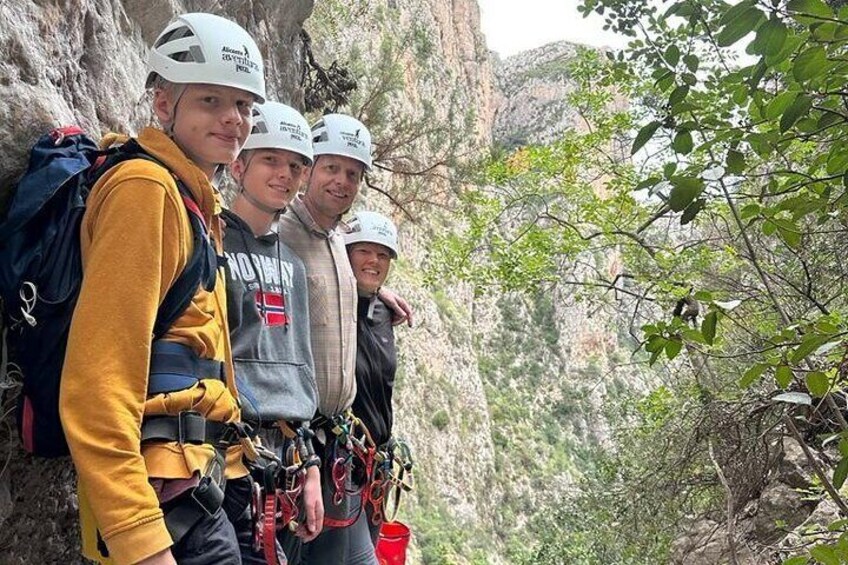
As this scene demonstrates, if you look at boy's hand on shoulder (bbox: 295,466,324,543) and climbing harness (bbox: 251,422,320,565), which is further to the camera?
boy's hand on shoulder (bbox: 295,466,324,543)

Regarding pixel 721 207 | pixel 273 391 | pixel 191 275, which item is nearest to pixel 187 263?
pixel 191 275

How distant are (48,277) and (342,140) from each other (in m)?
1.52

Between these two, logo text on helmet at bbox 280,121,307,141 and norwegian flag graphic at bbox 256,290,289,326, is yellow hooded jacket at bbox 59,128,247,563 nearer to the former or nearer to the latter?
norwegian flag graphic at bbox 256,290,289,326

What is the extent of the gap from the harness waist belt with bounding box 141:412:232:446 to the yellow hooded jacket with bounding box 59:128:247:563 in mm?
16

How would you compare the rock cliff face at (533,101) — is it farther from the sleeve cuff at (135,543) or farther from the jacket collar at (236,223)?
the sleeve cuff at (135,543)

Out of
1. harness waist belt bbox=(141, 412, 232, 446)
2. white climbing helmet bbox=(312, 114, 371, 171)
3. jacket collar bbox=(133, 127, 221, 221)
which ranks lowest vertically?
harness waist belt bbox=(141, 412, 232, 446)

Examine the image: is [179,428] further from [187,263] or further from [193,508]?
[187,263]

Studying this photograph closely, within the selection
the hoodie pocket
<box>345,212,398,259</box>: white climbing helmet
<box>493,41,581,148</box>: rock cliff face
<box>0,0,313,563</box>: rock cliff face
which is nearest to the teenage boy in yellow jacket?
the hoodie pocket

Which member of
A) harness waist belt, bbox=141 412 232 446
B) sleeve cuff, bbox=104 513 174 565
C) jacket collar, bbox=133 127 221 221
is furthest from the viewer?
jacket collar, bbox=133 127 221 221

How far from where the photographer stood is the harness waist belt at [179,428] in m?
1.29

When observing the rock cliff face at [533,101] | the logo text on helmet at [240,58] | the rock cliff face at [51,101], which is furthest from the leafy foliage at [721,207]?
the rock cliff face at [533,101]

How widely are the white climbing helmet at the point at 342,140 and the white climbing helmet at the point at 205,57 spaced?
0.99 meters

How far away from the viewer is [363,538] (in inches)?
96.9

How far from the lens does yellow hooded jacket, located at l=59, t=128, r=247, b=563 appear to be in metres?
1.13
